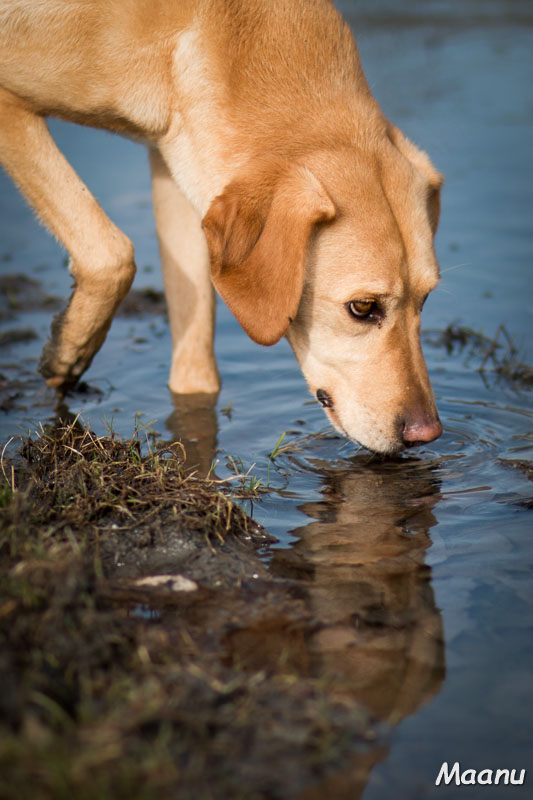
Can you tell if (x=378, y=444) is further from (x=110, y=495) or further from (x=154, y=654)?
(x=154, y=654)

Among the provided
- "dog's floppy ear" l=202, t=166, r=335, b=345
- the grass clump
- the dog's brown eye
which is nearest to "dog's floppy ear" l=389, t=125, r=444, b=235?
the dog's brown eye

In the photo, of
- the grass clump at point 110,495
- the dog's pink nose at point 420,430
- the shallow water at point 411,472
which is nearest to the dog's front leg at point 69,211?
the shallow water at point 411,472

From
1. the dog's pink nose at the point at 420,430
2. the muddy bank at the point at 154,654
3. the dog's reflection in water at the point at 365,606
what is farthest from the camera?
the dog's pink nose at the point at 420,430

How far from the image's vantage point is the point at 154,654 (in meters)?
2.61

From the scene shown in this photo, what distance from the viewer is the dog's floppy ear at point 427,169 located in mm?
4441

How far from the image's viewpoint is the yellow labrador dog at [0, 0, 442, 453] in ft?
12.5

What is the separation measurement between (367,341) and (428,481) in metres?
0.67

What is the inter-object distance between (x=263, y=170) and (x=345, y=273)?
56 cm

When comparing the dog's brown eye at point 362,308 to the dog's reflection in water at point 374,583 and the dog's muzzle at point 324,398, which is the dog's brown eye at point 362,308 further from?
the dog's reflection in water at point 374,583

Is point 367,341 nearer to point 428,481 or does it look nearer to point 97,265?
point 428,481

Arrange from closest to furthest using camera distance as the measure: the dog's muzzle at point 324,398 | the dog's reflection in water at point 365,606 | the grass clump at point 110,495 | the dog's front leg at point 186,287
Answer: the dog's reflection in water at point 365,606
the grass clump at point 110,495
the dog's muzzle at point 324,398
the dog's front leg at point 186,287

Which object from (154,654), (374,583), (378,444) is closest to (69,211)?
(378,444)

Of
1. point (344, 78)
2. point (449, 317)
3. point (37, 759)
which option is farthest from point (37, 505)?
point (449, 317)

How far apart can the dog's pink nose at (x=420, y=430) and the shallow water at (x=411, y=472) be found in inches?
7.7
